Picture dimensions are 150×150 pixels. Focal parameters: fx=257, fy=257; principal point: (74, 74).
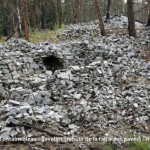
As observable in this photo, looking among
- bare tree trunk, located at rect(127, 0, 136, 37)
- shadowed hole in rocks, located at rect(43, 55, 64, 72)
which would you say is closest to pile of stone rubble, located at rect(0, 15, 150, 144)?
shadowed hole in rocks, located at rect(43, 55, 64, 72)

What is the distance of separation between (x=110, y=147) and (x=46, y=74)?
5.00 meters

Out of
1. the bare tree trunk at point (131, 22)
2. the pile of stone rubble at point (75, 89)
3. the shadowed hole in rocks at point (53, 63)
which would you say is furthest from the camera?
the bare tree trunk at point (131, 22)

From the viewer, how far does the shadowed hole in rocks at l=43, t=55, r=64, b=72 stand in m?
11.6

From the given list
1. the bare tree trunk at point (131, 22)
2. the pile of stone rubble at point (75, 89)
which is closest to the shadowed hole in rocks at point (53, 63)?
the pile of stone rubble at point (75, 89)

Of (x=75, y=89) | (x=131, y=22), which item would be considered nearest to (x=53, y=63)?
(x=75, y=89)

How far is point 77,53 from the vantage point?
40.4 feet

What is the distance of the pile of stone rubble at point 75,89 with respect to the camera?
6.82 meters

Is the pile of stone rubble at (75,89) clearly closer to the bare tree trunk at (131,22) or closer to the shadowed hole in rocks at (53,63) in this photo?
the shadowed hole in rocks at (53,63)

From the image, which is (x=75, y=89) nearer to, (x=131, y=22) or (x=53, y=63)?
(x=53, y=63)

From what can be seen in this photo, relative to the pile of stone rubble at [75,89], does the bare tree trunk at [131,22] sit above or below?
above

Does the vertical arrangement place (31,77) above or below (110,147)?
above

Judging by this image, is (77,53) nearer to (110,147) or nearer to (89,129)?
(89,129)

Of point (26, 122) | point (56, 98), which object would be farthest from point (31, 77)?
point (26, 122)

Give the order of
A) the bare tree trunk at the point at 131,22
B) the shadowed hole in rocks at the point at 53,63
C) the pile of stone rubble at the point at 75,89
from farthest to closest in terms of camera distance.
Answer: the bare tree trunk at the point at 131,22 → the shadowed hole in rocks at the point at 53,63 → the pile of stone rubble at the point at 75,89
